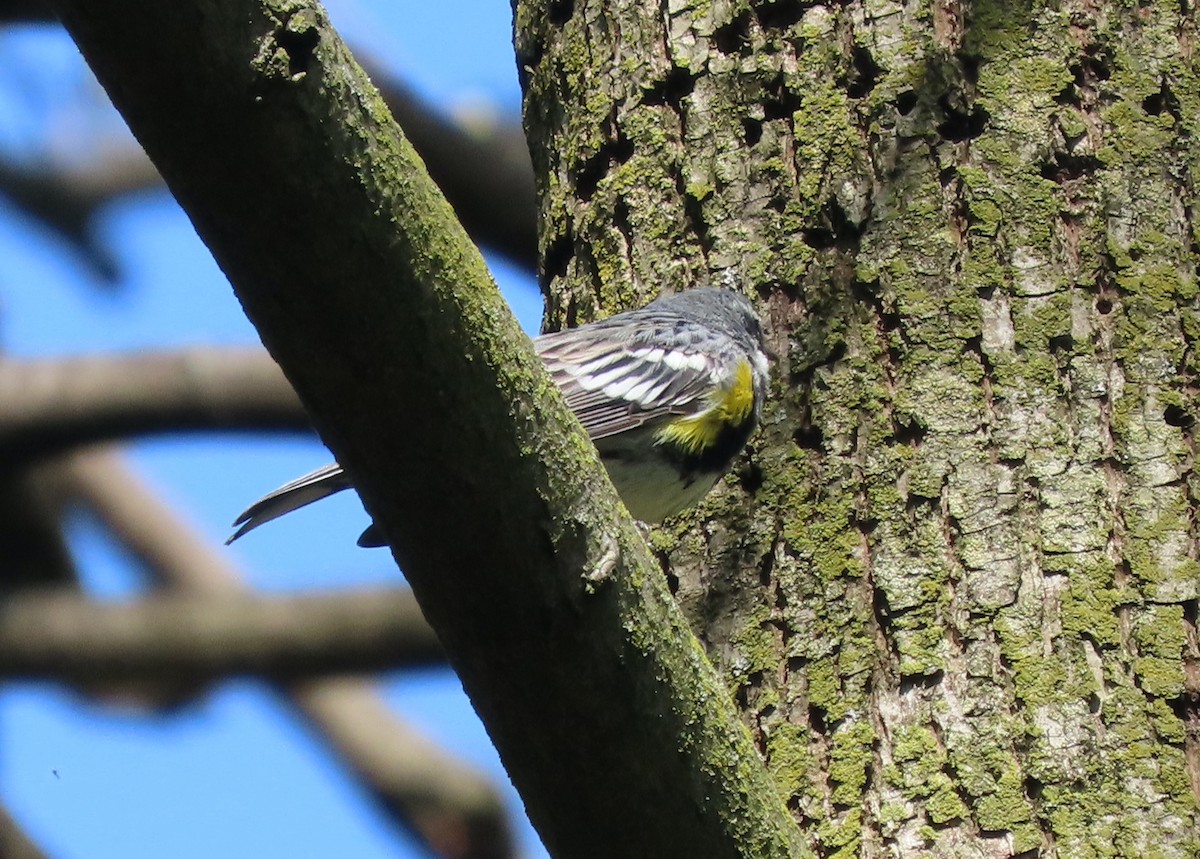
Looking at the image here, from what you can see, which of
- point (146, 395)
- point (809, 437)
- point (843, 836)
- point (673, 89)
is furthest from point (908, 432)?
point (146, 395)

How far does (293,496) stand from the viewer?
3.49 metres

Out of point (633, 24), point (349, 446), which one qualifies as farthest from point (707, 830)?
point (633, 24)

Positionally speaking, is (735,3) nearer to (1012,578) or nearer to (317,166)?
(1012,578)

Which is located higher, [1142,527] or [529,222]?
[529,222]

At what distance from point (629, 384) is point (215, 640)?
220cm

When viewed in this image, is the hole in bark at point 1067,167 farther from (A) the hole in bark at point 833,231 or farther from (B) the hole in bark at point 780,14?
(B) the hole in bark at point 780,14

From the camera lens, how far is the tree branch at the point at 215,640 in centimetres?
527

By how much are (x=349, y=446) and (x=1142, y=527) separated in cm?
156

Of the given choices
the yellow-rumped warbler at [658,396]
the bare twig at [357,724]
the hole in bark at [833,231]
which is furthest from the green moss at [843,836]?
the bare twig at [357,724]

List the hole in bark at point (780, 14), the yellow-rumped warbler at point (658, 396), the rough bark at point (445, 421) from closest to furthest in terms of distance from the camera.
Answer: the rough bark at point (445, 421)
the hole in bark at point (780, 14)
the yellow-rumped warbler at point (658, 396)

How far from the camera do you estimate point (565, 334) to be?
11.6 ft

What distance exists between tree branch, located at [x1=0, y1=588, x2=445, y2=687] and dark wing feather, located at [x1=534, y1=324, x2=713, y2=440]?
5.22 ft

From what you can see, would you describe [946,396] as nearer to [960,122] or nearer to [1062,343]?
[1062,343]

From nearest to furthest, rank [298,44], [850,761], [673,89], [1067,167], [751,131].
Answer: [298,44] < [850,761] < [1067,167] < [751,131] < [673,89]
